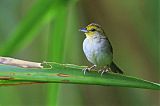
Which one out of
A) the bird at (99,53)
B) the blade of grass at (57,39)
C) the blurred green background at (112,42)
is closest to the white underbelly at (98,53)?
the bird at (99,53)

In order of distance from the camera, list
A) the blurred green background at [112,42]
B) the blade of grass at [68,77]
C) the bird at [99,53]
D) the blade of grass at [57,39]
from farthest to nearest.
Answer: the blurred green background at [112,42] < the bird at [99,53] < the blade of grass at [57,39] < the blade of grass at [68,77]

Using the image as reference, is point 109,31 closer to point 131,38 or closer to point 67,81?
point 131,38

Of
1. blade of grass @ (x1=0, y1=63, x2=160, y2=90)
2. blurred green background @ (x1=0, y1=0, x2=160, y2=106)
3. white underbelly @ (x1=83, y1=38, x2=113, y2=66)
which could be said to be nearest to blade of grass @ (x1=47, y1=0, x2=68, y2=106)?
white underbelly @ (x1=83, y1=38, x2=113, y2=66)

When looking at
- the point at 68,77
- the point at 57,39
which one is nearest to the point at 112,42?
the point at 57,39

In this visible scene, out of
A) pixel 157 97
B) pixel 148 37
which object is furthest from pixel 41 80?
pixel 157 97

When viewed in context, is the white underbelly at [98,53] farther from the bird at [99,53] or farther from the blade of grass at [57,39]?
the blade of grass at [57,39]

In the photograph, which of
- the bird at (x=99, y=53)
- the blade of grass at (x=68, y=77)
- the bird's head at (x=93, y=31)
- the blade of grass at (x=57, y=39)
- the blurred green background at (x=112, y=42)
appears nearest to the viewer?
the blade of grass at (x=68, y=77)

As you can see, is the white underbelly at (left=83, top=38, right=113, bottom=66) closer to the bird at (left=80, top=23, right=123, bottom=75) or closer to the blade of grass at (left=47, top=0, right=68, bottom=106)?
the bird at (left=80, top=23, right=123, bottom=75)

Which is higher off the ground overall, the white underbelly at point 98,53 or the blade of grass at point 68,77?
the white underbelly at point 98,53

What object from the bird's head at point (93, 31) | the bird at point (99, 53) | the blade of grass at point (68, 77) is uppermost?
the bird's head at point (93, 31)

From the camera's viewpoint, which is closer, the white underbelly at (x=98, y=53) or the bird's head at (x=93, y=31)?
the white underbelly at (x=98, y=53)
